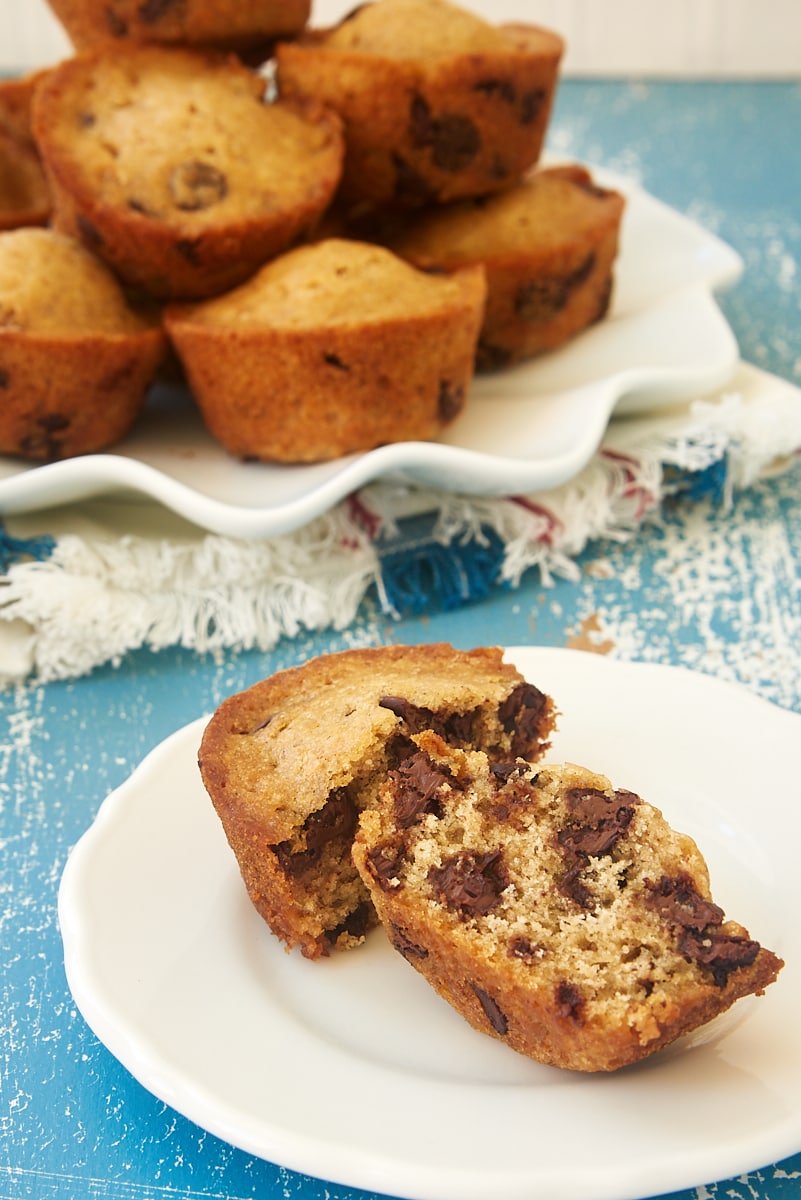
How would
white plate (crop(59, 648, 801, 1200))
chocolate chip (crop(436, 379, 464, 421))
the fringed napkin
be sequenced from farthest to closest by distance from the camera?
chocolate chip (crop(436, 379, 464, 421))
the fringed napkin
white plate (crop(59, 648, 801, 1200))

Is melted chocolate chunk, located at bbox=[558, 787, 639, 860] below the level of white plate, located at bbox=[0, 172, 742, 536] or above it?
above

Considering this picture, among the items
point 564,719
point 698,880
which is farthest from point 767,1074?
point 564,719

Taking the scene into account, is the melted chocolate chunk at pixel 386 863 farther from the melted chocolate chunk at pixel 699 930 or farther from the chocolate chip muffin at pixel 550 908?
the melted chocolate chunk at pixel 699 930

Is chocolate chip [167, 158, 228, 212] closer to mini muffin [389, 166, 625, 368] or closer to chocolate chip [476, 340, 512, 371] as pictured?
mini muffin [389, 166, 625, 368]

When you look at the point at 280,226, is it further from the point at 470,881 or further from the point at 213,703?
the point at 470,881

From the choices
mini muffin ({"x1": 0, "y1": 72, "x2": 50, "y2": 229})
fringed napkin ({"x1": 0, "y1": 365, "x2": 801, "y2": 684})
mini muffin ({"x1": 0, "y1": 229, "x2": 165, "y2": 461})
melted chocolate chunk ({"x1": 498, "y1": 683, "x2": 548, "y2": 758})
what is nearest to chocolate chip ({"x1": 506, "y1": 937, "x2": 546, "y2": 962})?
melted chocolate chunk ({"x1": 498, "y1": 683, "x2": 548, "y2": 758})

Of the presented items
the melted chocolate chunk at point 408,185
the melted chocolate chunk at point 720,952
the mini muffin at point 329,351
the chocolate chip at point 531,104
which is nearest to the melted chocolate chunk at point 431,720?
the melted chocolate chunk at point 720,952

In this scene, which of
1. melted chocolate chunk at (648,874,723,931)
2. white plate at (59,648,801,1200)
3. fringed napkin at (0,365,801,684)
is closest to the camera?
white plate at (59,648,801,1200)
